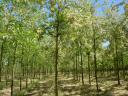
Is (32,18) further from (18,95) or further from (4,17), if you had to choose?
(18,95)

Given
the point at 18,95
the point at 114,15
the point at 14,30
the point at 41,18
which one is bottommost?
the point at 18,95

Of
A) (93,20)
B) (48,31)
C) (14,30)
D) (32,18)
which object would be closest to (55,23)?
(48,31)

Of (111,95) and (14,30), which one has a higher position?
(14,30)

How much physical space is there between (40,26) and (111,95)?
13.4 metres

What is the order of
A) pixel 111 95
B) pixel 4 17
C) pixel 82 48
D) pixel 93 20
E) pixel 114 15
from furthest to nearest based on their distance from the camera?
pixel 82 48 → pixel 114 15 → pixel 93 20 → pixel 111 95 → pixel 4 17

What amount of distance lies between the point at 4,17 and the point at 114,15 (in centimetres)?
2353

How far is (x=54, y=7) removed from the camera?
20297 millimetres

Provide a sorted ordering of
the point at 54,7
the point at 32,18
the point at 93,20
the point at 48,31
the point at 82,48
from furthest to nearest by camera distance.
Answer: the point at 82,48 < the point at 93,20 < the point at 48,31 < the point at 54,7 < the point at 32,18

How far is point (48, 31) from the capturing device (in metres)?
21.7

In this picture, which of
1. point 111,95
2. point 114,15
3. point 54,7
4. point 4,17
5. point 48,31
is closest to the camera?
point 4,17

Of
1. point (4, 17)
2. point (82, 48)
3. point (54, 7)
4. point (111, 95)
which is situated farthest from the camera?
point (82, 48)

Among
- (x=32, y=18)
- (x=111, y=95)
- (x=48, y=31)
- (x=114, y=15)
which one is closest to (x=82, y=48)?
(x=114, y=15)

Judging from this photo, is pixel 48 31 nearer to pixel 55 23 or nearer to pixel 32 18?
pixel 55 23

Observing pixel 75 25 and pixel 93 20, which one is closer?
pixel 75 25
